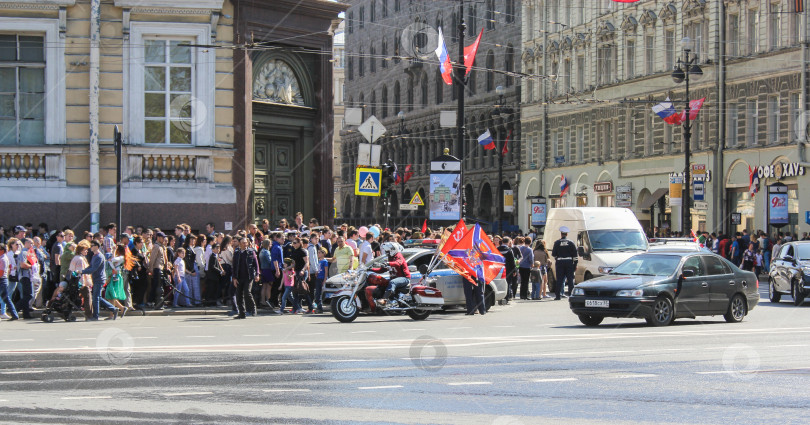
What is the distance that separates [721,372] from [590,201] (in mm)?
52234

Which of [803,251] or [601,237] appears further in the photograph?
[601,237]

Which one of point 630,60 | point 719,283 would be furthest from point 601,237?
point 630,60

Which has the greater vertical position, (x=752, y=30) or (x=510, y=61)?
(x=510, y=61)

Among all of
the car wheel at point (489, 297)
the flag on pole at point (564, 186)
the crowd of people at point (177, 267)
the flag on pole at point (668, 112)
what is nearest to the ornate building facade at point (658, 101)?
the flag on pole at point (564, 186)

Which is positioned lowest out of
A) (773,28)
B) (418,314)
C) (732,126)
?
(418,314)

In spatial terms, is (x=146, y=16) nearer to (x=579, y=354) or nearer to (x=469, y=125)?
(x=579, y=354)

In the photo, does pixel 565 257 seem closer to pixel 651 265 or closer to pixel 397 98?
pixel 651 265

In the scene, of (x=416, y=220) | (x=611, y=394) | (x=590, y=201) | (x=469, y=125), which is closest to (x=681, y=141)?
(x=590, y=201)

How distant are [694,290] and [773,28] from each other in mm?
31124

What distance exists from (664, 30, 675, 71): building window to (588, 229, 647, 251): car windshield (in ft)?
87.7

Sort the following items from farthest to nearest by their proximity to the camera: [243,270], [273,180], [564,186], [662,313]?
[564,186] < [273,180] < [243,270] < [662,313]

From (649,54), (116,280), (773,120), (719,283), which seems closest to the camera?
(719,283)

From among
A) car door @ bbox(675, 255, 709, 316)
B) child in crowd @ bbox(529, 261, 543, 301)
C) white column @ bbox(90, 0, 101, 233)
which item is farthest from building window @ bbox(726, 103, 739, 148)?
white column @ bbox(90, 0, 101, 233)

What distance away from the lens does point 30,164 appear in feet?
91.9
